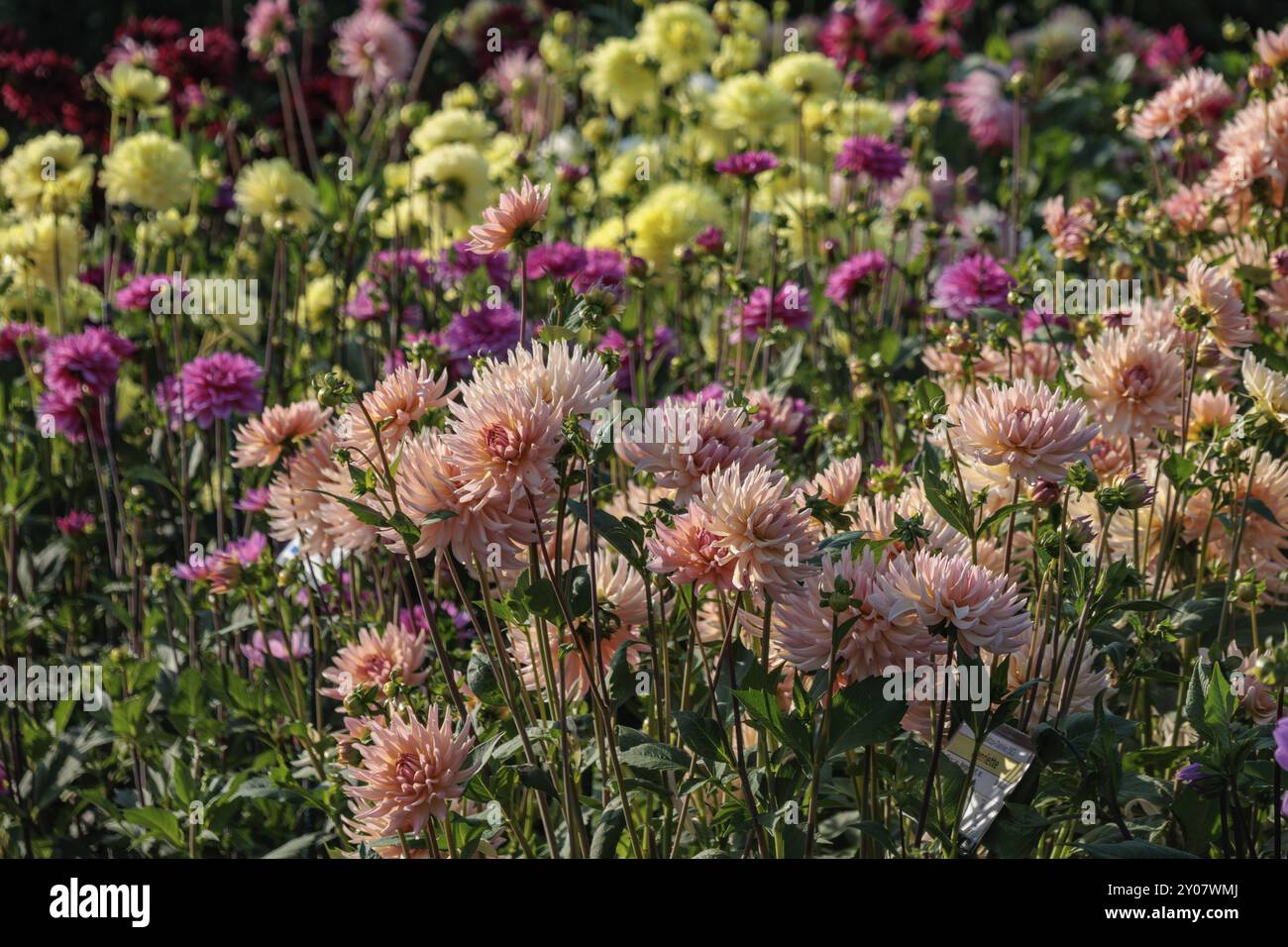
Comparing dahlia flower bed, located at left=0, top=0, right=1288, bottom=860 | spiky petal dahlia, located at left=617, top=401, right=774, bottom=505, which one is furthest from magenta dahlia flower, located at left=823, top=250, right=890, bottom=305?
spiky petal dahlia, located at left=617, top=401, right=774, bottom=505

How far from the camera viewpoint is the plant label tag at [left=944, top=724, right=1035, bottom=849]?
4.52ft

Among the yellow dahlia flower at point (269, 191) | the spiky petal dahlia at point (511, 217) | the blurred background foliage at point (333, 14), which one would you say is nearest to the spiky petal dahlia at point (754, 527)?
the spiky petal dahlia at point (511, 217)

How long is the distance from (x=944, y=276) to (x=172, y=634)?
1605 millimetres

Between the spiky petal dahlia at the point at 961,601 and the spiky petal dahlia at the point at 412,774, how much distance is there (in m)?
0.47

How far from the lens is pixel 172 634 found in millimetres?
2295

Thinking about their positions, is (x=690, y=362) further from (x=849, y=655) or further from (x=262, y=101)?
(x=262, y=101)

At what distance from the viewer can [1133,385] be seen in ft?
5.56

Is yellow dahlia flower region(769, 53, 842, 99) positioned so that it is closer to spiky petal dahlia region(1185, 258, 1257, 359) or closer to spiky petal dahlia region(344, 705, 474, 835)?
spiky petal dahlia region(1185, 258, 1257, 359)

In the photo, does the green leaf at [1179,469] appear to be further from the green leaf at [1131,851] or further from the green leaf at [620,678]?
the green leaf at [620,678]

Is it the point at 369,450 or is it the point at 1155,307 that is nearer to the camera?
the point at 369,450

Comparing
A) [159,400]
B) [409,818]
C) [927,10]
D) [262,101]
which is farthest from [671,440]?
[262,101]

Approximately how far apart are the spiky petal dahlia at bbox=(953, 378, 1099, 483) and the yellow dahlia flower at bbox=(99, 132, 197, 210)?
2348 mm

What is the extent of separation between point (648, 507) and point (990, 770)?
50 cm

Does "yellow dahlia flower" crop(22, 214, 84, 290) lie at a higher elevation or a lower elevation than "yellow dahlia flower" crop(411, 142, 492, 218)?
lower
